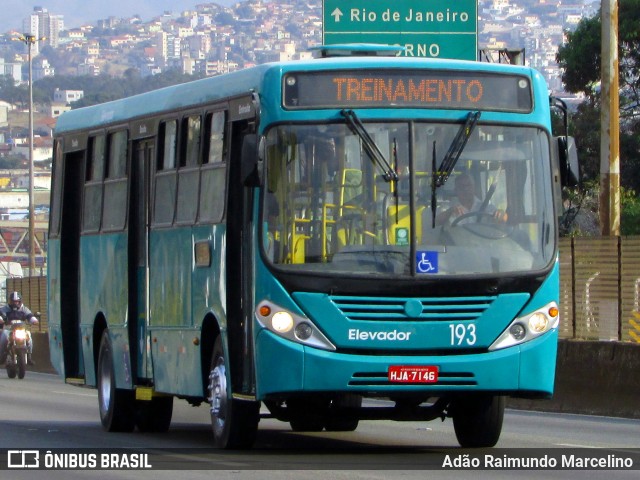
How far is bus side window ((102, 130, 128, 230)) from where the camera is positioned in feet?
56.1

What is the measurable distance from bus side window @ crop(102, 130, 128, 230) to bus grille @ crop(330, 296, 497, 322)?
14.6 feet

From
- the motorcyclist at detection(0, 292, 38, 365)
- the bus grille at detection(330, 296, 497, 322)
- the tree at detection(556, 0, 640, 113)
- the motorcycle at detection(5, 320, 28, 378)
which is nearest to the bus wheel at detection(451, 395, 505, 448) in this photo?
the bus grille at detection(330, 296, 497, 322)

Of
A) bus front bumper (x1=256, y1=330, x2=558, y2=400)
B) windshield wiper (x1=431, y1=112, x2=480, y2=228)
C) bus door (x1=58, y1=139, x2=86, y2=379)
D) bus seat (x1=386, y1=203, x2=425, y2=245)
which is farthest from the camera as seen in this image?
bus door (x1=58, y1=139, x2=86, y2=379)

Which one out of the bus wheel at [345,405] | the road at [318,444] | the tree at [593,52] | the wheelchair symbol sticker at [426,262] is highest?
the tree at [593,52]

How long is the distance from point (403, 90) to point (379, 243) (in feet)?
4.03

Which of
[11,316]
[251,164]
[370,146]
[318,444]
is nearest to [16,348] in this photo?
[11,316]

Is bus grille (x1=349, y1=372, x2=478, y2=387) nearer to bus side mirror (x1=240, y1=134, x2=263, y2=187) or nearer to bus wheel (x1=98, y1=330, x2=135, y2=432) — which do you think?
bus side mirror (x1=240, y1=134, x2=263, y2=187)

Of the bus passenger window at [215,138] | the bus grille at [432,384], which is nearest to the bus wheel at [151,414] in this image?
the bus passenger window at [215,138]

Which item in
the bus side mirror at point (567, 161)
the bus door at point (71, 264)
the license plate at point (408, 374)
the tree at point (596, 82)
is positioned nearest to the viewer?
the license plate at point (408, 374)

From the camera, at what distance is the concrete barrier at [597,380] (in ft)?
64.4

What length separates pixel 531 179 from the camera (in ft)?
44.8

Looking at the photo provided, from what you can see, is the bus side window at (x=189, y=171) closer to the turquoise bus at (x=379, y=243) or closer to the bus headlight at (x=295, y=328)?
the turquoise bus at (x=379, y=243)

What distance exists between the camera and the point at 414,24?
2652 centimetres

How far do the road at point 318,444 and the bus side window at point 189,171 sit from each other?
199 cm
